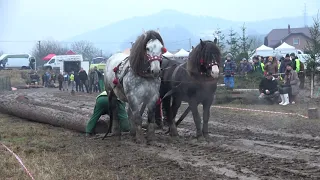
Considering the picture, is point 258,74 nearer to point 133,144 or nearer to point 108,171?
point 133,144

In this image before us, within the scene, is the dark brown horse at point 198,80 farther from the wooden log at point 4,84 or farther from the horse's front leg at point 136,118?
the wooden log at point 4,84

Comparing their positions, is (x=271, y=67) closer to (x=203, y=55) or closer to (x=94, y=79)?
(x=203, y=55)

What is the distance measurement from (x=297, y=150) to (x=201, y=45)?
A: 2.87m

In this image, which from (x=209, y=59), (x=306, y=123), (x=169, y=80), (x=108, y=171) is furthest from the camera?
(x=306, y=123)

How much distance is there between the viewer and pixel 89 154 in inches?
354

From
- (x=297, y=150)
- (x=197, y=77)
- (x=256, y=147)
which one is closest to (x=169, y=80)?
(x=197, y=77)

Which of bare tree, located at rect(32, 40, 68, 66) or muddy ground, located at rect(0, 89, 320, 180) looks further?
bare tree, located at rect(32, 40, 68, 66)

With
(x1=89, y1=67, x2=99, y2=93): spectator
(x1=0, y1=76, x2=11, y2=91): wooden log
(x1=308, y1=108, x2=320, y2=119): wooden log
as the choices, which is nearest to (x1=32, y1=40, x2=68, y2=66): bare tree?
(x1=0, y1=76, x2=11, y2=91): wooden log

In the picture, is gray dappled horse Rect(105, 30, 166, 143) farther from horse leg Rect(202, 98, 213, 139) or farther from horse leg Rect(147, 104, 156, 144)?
horse leg Rect(202, 98, 213, 139)

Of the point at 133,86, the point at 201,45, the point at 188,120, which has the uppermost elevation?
the point at 201,45

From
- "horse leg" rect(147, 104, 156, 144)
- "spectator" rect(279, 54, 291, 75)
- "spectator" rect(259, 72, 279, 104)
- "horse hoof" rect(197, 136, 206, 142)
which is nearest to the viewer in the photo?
"horse hoof" rect(197, 136, 206, 142)

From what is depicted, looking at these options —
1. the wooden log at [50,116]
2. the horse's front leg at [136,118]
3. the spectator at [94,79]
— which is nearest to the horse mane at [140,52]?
the horse's front leg at [136,118]

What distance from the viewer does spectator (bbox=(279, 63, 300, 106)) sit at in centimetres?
1839

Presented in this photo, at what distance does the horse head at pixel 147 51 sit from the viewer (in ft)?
32.9
